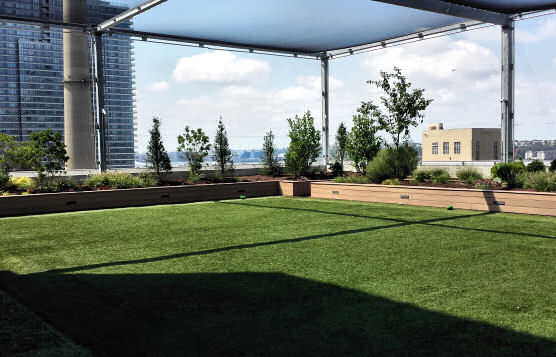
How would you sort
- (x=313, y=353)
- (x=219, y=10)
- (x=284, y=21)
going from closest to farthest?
1. (x=313, y=353)
2. (x=219, y=10)
3. (x=284, y=21)

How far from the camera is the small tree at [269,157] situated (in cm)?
1510

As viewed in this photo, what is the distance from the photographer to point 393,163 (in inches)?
480

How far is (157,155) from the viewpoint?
12805mm

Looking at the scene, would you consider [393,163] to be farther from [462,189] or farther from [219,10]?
[219,10]

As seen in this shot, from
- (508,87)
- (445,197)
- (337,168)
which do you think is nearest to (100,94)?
(337,168)

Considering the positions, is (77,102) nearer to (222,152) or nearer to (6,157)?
(6,157)

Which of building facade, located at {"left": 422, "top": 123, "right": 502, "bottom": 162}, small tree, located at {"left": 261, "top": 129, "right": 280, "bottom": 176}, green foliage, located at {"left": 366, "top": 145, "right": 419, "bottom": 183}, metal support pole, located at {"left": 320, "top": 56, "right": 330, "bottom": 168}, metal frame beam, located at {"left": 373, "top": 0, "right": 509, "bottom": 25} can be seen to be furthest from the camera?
building facade, located at {"left": 422, "top": 123, "right": 502, "bottom": 162}

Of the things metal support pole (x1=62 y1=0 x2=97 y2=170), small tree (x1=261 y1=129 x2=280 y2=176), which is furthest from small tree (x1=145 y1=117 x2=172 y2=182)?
small tree (x1=261 y1=129 x2=280 y2=176)

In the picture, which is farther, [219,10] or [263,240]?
[219,10]

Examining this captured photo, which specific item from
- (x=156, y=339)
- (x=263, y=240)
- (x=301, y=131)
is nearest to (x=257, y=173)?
(x=301, y=131)

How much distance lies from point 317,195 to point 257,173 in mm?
3517

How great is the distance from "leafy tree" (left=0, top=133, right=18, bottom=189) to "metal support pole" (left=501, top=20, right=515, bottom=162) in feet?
40.9

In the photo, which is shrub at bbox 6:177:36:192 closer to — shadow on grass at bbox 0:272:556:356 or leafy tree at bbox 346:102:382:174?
shadow on grass at bbox 0:272:556:356

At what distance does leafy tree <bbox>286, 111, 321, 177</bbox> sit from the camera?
14.4 metres
